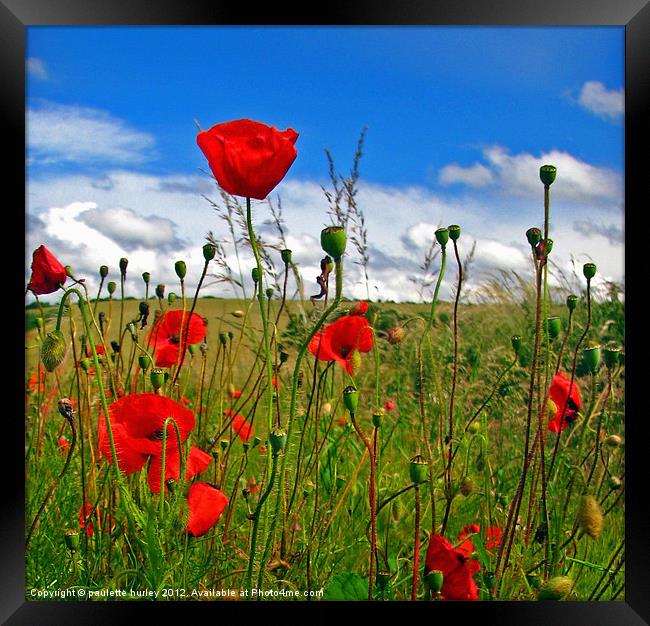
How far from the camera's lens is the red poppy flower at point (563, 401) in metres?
1.55

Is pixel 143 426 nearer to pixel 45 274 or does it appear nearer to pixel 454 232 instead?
pixel 45 274

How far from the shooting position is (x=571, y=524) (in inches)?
64.0

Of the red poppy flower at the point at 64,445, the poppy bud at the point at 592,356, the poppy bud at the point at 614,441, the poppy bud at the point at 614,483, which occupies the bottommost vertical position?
the poppy bud at the point at 614,483

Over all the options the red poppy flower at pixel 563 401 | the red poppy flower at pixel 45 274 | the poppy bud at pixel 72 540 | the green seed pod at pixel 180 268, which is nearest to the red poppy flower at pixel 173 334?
the green seed pod at pixel 180 268

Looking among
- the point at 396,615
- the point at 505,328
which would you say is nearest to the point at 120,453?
the point at 396,615

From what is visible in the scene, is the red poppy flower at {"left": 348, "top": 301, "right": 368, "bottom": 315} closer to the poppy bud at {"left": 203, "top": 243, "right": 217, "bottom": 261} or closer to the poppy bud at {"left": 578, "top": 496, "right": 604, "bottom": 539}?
the poppy bud at {"left": 203, "top": 243, "right": 217, "bottom": 261}

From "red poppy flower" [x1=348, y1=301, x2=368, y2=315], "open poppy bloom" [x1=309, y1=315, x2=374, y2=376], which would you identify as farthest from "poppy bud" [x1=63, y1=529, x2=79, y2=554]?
"red poppy flower" [x1=348, y1=301, x2=368, y2=315]

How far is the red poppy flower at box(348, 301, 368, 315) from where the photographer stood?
1507 millimetres

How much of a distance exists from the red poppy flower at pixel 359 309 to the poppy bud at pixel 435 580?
0.52m

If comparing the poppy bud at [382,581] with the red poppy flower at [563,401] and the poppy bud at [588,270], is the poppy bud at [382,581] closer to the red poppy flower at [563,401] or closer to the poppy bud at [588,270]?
the red poppy flower at [563,401]

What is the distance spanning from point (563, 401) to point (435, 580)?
1.64 ft

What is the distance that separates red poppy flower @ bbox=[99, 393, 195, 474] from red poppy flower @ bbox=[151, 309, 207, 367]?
222 mm

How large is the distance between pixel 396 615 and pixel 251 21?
121 cm

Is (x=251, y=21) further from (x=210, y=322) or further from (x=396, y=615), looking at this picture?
(x=396, y=615)
